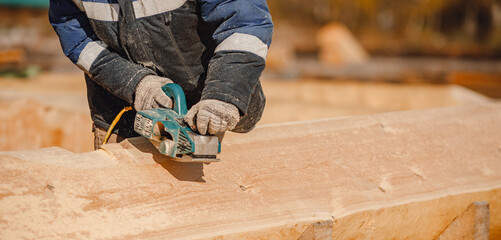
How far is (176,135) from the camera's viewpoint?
69.9 inches

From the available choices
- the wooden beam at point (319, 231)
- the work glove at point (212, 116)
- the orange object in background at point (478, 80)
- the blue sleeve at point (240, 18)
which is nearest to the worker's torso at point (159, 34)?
the blue sleeve at point (240, 18)

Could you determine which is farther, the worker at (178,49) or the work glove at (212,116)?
the worker at (178,49)

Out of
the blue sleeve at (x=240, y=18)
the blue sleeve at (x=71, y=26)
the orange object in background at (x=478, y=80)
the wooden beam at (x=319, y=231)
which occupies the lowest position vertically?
the orange object in background at (x=478, y=80)

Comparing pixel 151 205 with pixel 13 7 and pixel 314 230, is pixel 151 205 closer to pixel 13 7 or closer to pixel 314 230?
pixel 314 230

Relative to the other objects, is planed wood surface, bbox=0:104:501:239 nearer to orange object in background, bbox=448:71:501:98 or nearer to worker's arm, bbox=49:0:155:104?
worker's arm, bbox=49:0:155:104

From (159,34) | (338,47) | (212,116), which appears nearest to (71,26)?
(159,34)

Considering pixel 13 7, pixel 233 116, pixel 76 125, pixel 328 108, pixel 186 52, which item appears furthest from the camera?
pixel 13 7

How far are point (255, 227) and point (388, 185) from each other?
0.77 m

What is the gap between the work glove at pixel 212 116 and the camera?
176cm

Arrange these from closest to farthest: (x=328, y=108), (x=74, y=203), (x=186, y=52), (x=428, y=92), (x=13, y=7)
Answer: (x=74, y=203) < (x=186, y=52) < (x=328, y=108) < (x=428, y=92) < (x=13, y=7)

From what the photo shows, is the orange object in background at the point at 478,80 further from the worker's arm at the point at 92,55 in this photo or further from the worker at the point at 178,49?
the worker's arm at the point at 92,55

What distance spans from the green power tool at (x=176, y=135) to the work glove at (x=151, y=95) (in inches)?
2.9

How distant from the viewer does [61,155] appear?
1887mm

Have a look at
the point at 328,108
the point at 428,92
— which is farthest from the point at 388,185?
the point at 428,92
